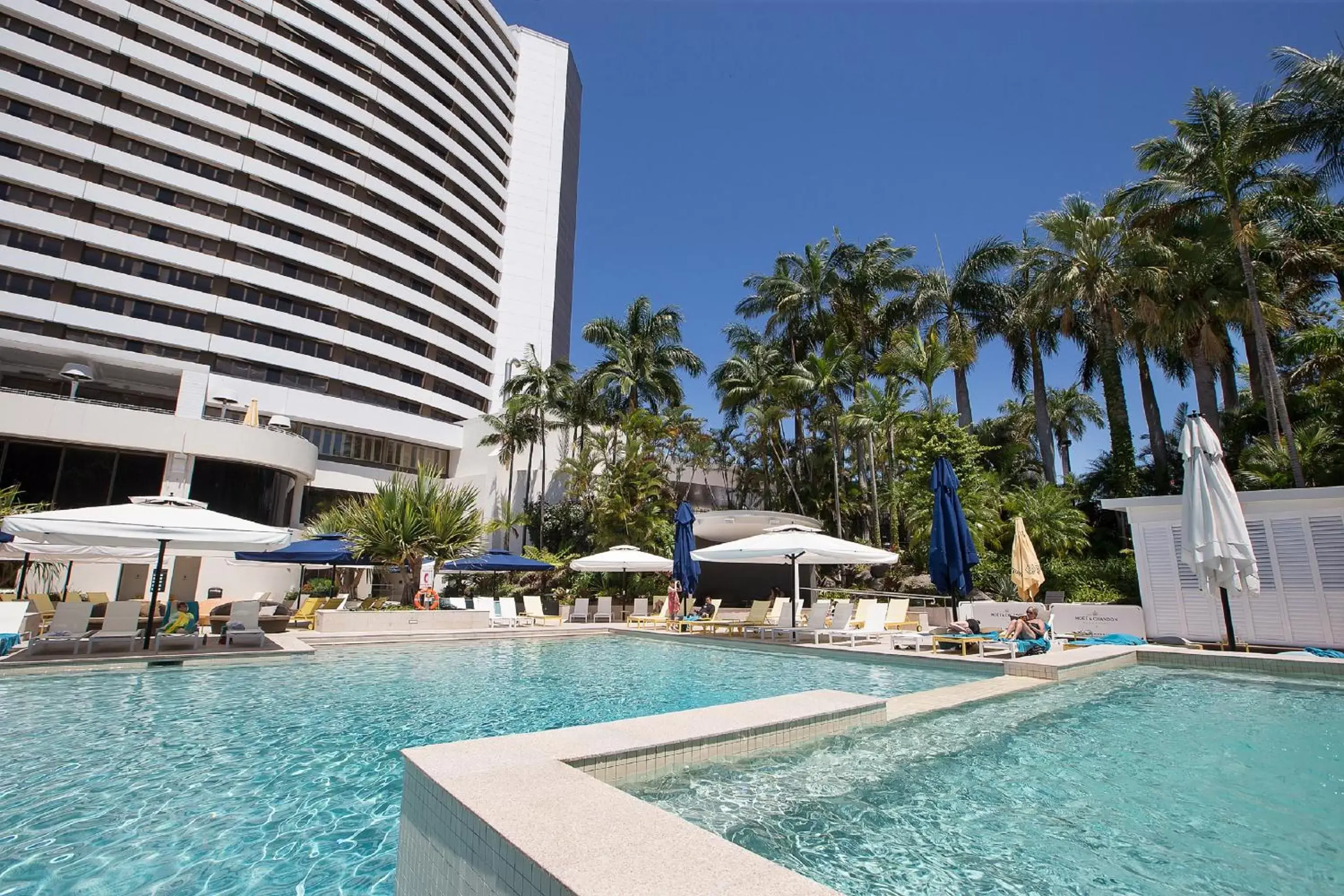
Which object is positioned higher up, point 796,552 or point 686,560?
point 796,552

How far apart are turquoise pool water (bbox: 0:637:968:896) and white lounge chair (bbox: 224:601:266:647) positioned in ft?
5.57

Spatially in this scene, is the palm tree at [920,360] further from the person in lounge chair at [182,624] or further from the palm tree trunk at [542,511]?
the person in lounge chair at [182,624]

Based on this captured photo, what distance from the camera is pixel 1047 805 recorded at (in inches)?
174

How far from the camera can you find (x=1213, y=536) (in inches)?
390

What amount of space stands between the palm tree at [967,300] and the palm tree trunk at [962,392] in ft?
0.07

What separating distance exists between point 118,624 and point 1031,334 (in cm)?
2975

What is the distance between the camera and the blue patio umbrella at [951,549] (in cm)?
1233

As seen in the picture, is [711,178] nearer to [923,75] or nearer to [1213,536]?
[923,75]

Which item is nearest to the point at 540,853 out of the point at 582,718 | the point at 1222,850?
the point at 1222,850

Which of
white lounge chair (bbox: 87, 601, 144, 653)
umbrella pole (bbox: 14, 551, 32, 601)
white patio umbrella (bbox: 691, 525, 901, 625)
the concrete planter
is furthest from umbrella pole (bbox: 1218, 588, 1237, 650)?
umbrella pole (bbox: 14, 551, 32, 601)

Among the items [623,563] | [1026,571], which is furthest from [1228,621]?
[623,563]

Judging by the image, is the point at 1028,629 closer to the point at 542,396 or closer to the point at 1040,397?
the point at 1040,397

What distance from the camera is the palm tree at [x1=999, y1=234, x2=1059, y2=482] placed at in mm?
24469

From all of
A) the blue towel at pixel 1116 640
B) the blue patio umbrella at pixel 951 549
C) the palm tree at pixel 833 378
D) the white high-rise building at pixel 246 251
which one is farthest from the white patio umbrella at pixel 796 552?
the white high-rise building at pixel 246 251
